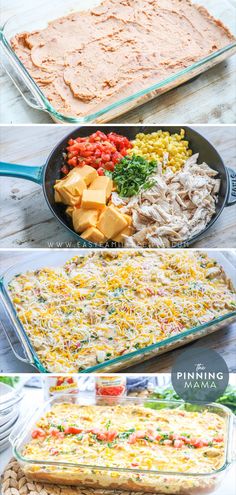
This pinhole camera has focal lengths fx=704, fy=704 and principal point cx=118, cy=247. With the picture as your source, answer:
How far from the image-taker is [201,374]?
5.24ft

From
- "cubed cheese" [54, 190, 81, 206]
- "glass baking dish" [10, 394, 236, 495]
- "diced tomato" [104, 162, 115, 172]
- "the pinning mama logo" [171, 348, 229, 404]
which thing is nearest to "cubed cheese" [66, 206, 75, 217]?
"cubed cheese" [54, 190, 81, 206]

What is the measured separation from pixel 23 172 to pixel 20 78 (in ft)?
0.65

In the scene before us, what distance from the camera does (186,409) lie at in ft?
5.53

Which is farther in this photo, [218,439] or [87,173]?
[218,439]

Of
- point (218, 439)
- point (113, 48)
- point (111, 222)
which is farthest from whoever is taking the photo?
point (218, 439)

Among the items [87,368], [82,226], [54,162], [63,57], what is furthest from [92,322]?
[63,57]

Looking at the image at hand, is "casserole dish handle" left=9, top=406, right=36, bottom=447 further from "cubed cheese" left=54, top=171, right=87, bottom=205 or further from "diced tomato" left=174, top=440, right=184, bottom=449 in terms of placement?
"cubed cheese" left=54, top=171, right=87, bottom=205

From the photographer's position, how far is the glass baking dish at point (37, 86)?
1406 mm

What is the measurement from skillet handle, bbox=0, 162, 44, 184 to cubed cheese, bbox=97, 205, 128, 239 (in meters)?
0.16

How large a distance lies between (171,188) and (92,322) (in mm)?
349

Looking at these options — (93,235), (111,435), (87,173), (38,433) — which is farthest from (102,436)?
(87,173)

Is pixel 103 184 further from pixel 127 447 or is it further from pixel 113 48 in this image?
pixel 127 447

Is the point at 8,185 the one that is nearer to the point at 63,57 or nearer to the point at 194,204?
the point at 63,57

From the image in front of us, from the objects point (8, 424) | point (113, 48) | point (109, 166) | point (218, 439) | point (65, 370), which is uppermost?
point (113, 48)
